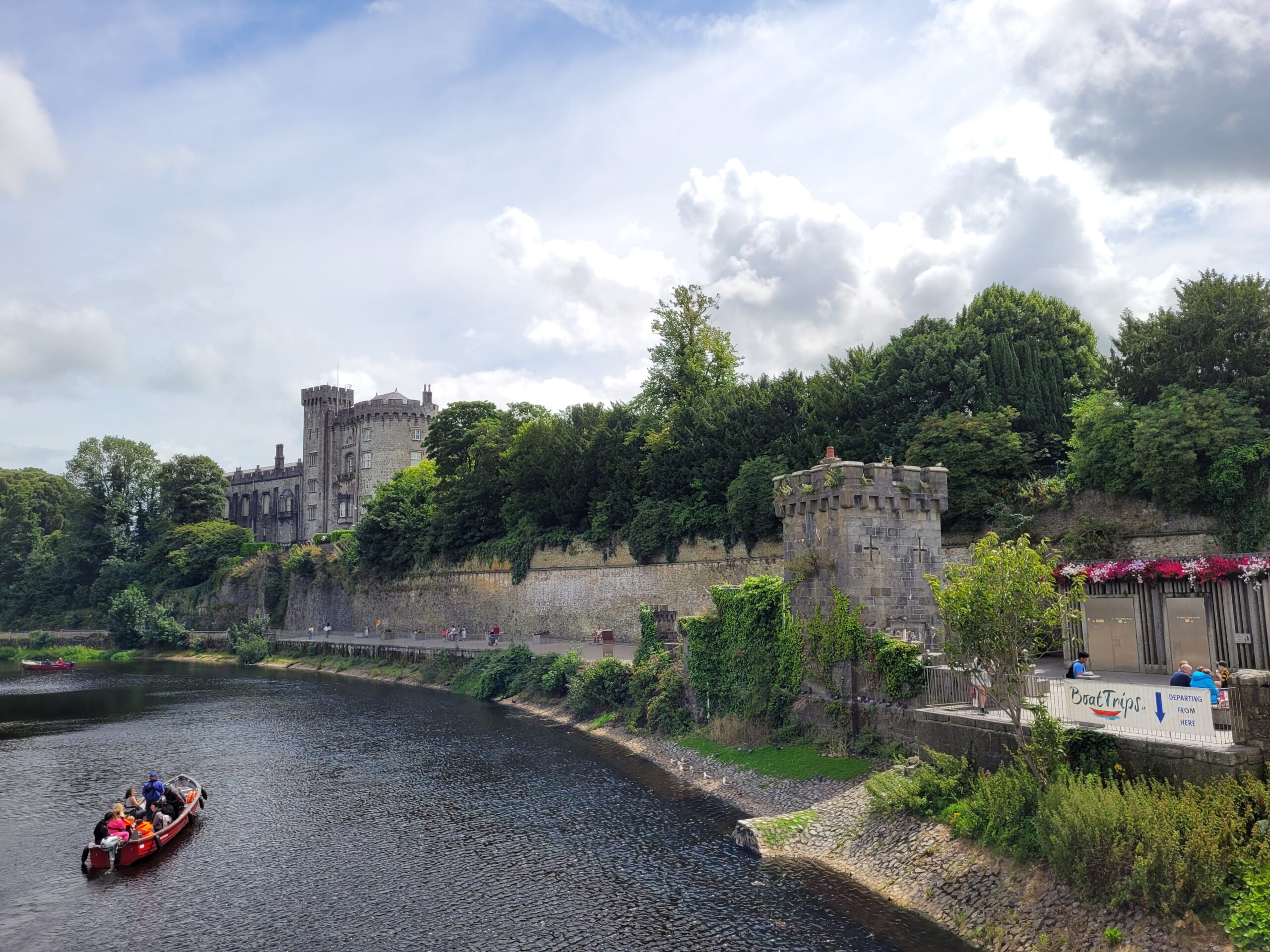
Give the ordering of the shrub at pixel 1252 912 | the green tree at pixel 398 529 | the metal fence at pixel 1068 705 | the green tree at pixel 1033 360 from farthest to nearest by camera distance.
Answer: the green tree at pixel 398 529
the green tree at pixel 1033 360
the metal fence at pixel 1068 705
the shrub at pixel 1252 912

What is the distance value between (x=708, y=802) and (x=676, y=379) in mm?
30508

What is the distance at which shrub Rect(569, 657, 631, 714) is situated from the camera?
29.1 metres

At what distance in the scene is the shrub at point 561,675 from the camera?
3297cm

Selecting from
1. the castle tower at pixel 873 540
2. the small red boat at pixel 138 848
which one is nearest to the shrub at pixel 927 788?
the castle tower at pixel 873 540

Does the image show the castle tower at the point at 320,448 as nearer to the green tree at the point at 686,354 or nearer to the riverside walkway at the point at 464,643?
the riverside walkway at the point at 464,643

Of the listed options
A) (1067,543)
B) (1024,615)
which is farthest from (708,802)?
(1067,543)


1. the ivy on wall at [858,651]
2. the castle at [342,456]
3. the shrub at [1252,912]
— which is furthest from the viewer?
the castle at [342,456]

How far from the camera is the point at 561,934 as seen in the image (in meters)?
13.1

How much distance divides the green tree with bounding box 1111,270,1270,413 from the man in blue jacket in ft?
94.8

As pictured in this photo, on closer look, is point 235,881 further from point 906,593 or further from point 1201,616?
point 1201,616

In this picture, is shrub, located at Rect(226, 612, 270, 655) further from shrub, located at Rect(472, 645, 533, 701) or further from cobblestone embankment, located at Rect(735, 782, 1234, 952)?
cobblestone embankment, located at Rect(735, 782, 1234, 952)

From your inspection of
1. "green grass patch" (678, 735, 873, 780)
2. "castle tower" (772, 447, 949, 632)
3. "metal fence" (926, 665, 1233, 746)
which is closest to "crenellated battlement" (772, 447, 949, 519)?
"castle tower" (772, 447, 949, 632)

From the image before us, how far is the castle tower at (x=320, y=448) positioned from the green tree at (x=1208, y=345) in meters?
73.6

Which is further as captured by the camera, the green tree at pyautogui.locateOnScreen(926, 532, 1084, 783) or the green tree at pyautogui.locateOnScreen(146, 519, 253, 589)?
the green tree at pyautogui.locateOnScreen(146, 519, 253, 589)
